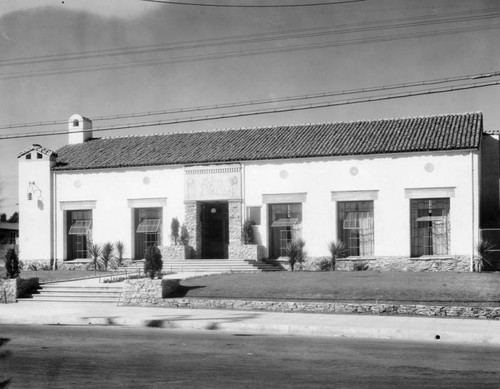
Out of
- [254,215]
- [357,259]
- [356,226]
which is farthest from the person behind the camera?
[254,215]

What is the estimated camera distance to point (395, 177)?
103 feet

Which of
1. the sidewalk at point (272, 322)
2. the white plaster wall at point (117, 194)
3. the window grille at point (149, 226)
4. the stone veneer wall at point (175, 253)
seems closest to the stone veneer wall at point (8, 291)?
the sidewalk at point (272, 322)

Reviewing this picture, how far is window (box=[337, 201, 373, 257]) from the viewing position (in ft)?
105

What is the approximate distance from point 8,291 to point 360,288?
12.3m

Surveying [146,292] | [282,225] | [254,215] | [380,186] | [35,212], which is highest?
[380,186]

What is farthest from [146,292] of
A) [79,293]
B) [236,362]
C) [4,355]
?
[236,362]

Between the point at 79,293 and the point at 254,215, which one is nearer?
the point at 79,293

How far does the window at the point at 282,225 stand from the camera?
3334 cm

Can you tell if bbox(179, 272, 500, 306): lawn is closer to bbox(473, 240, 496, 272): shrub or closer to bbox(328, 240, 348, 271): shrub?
bbox(473, 240, 496, 272): shrub

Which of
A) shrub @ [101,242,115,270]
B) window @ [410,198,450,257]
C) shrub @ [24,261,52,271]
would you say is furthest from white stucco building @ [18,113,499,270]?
shrub @ [101,242,115,270]

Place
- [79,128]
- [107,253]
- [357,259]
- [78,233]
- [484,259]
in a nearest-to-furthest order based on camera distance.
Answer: [484,259]
[357,259]
[107,253]
[78,233]
[79,128]

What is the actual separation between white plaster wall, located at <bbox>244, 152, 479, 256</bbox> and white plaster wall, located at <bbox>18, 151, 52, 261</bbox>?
460 inches

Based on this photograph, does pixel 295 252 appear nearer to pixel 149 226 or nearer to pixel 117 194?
pixel 149 226

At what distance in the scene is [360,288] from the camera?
21031mm
